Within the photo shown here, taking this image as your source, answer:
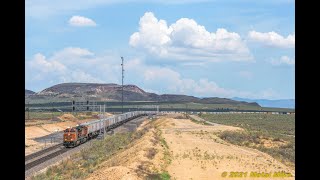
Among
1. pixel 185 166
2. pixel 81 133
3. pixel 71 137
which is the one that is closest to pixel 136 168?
pixel 185 166

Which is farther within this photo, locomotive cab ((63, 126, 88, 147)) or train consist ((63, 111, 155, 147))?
train consist ((63, 111, 155, 147))

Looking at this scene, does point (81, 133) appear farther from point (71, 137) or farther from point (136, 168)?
point (136, 168)

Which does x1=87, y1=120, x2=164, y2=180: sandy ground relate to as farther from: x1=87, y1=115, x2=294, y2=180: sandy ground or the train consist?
the train consist

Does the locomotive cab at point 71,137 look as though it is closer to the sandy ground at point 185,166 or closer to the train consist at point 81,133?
the train consist at point 81,133

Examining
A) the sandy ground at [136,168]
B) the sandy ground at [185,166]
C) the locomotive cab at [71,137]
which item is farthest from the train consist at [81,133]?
the sandy ground at [136,168]

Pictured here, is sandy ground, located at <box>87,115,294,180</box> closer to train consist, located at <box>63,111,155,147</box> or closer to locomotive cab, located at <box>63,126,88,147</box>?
locomotive cab, located at <box>63,126,88,147</box>

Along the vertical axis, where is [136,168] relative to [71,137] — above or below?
above

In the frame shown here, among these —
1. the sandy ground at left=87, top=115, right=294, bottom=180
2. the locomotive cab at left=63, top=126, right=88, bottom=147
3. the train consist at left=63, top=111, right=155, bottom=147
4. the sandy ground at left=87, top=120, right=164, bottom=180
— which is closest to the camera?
the sandy ground at left=87, top=120, right=164, bottom=180

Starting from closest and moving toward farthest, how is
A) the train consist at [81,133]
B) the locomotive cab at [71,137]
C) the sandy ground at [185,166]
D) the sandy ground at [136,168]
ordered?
the sandy ground at [136,168], the sandy ground at [185,166], the locomotive cab at [71,137], the train consist at [81,133]

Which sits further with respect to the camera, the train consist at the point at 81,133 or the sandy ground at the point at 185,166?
the train consist at the point at 81,133

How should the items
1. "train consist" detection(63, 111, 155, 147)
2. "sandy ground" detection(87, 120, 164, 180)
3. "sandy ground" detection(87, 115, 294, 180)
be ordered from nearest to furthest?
"sandy ground" detection(87, 120, 164, 180) < "sandy ground" detection(87, 115, 294, 180) < "train consist" detection(63, 111, 155, 147)

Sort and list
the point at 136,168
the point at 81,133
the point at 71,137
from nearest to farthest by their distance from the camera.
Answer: the point at 136,168, the point at 71,137, the point at 81,133

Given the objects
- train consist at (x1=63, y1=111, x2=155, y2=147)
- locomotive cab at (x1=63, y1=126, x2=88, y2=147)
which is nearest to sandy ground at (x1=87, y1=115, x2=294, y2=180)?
locomotive cab at (x1=63, y1=126, x2=88, y2=147)
